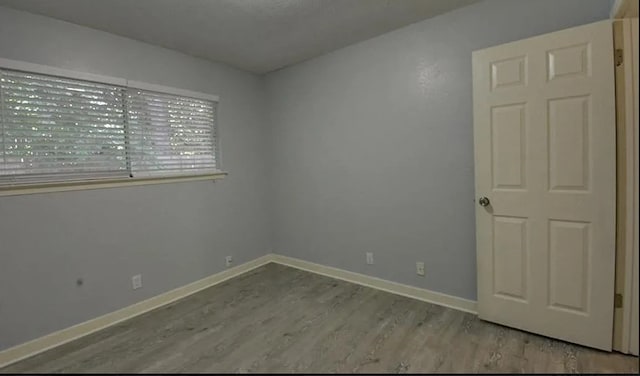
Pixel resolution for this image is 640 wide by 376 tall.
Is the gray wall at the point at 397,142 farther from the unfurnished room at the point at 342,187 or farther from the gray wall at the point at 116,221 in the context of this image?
the gray wall at the point at 116,221

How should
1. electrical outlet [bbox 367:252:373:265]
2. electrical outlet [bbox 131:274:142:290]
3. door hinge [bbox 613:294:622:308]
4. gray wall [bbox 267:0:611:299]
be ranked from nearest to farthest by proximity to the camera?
door hinge [bbox 613:294:622:308]
gray wall [bbox 267:0:611:299]
electrical outlet [bbox 131:274:142:290]
electrical outlet [bbox 367:252:373:265]

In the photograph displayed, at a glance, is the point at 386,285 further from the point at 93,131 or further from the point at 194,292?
the point at 93,131

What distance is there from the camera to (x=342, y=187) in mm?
3303

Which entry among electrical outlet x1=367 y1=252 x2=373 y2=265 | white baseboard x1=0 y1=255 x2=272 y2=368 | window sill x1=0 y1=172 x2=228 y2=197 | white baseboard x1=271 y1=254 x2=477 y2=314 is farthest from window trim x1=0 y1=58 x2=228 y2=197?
electrical outlet x1=367 y1=252 x2=373 y2=265

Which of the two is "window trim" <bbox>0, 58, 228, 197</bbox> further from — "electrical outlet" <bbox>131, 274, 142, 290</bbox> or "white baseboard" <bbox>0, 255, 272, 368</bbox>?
"white baseboard" <bbox>0, 255, 272, 368</bbox>

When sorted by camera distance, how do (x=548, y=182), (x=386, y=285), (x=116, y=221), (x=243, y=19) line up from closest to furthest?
(x=548, y=182)
(x=243, y=19)
(x=116, y=221)
(x=386, y=285)

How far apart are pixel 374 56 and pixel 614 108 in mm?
1813

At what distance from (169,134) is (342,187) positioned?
1.79 m

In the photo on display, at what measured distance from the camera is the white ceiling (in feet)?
7.20

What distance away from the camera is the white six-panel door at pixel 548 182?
6.16 ft

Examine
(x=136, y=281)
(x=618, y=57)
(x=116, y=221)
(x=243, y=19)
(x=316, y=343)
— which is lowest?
(x=316, y=343)

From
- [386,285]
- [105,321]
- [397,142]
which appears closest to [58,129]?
[105,321]

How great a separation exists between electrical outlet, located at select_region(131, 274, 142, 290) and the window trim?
81cm

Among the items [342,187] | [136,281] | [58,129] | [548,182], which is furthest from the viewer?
[342,187]
